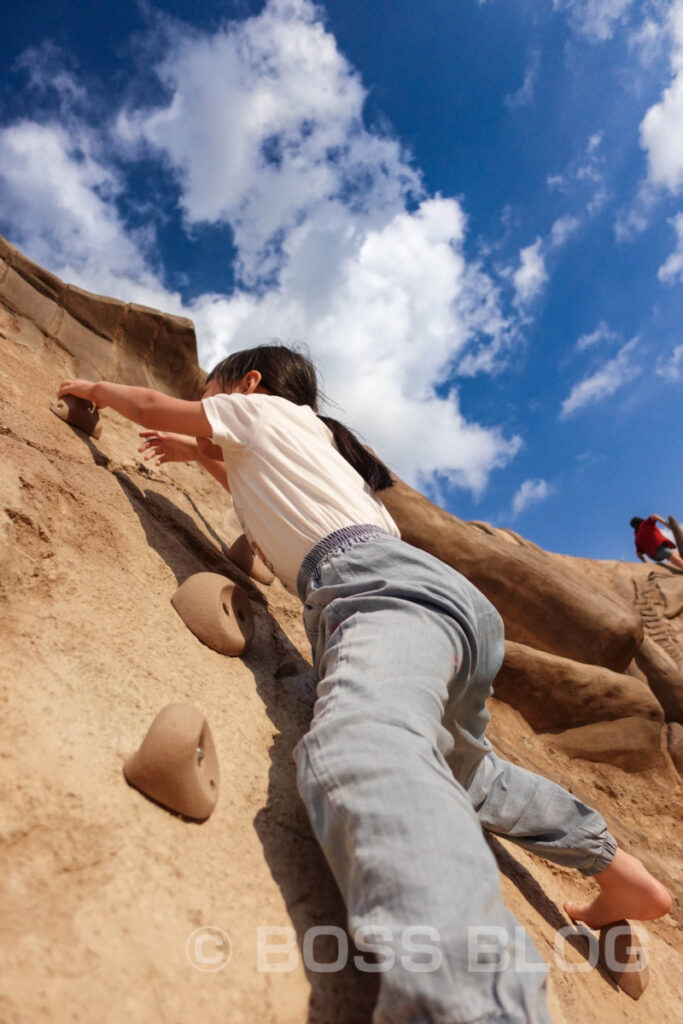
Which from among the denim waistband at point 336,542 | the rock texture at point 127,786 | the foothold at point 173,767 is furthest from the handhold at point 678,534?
the foothold at point 173,767

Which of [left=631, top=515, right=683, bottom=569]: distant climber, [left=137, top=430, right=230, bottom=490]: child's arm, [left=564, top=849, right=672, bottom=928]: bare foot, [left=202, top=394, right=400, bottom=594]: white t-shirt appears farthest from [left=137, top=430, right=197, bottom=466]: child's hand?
[left=631, top=515, right=683, bottom=569]: distant climber

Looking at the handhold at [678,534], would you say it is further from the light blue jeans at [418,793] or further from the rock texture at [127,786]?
the light blue jeans at [418,793]

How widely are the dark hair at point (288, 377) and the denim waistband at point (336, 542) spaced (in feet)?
1.19

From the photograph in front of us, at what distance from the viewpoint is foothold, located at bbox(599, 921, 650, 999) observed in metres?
1.34

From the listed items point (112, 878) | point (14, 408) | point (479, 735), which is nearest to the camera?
point (112, 878)

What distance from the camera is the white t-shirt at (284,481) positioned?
1.40 metres

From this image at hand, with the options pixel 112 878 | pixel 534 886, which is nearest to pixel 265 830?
pixel 112 878

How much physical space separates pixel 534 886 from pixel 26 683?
1228 millimetres

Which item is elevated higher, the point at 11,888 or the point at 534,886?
the point at 534,886

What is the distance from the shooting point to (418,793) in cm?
81

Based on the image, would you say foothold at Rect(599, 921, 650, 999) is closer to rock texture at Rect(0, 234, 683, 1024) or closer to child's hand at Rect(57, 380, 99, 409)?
rock texture at Rect(0, 234, 683, 1024)

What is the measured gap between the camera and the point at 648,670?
387 cm

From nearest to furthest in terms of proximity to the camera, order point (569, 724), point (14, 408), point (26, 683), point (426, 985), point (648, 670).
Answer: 1. point (426, 985)
2. point (26, 683)
3. point (14, 408)
4. point (569, 724)
5. point (648, 670)

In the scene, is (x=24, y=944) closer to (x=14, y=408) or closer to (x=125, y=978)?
(x=125, y=978)
